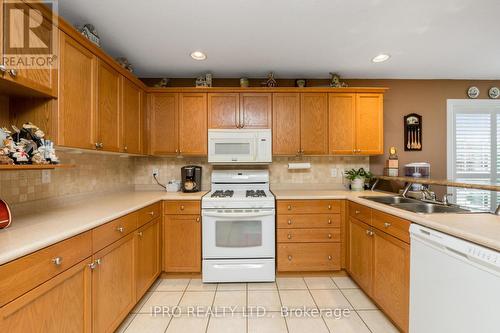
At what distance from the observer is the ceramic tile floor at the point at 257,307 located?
1.73 meters

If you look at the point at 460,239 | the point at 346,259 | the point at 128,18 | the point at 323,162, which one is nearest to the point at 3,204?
the point at 128,18

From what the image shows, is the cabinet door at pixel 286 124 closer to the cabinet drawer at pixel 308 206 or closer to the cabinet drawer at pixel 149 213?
the cabinet drawer at pixel 308 206

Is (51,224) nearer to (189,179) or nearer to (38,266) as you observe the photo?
(38,266)

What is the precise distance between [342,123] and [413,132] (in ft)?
3.64

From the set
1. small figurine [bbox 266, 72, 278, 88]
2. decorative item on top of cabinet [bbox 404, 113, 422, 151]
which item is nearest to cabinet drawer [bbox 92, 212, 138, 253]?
small figurine [bbox 266, 72, 278, 88]

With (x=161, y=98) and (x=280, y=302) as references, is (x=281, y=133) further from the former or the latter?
(x=280, y=302)

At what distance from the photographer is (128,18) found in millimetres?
1764

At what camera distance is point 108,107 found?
197 centimetres

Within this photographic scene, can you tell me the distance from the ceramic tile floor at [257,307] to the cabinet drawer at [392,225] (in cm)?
74

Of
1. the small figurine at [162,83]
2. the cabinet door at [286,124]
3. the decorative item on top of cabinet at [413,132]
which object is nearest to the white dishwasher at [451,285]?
the cabinet door at [286,124]

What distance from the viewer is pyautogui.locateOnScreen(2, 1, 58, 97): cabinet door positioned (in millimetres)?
1129

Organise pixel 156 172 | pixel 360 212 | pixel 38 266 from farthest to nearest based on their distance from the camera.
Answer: pixel 156 172 < pixel 360 212 < pixel 38 266

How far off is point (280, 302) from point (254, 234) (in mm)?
657

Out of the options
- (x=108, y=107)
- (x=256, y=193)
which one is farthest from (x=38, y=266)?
(x=256, y=193)
